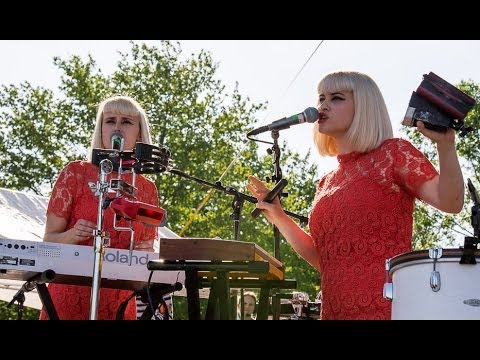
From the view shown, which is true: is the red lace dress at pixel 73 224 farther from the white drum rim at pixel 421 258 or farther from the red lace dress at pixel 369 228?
the white drum rim at pixel 421 258

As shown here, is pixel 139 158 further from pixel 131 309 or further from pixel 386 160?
pixel 386 160

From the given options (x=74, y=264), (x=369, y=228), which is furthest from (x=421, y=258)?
(x=74, y=264)

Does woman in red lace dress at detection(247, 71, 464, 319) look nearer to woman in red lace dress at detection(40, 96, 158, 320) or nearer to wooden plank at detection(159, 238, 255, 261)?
wooden plank at detection(159, 238, 255, 261)

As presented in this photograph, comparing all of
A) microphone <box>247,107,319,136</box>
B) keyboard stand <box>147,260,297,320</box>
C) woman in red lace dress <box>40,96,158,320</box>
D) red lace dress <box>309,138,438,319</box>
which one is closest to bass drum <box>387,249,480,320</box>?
red lace dress <box>309,138,438,319</box>

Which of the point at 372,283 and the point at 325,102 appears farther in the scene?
the point at 325,102

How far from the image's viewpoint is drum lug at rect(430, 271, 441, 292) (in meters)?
2.96

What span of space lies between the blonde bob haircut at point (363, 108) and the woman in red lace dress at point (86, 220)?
1.24 metres

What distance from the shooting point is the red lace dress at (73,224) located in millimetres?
4016

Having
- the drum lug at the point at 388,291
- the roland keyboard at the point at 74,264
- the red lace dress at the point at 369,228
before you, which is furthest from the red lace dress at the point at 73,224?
the drum lug at the point at 388,291
